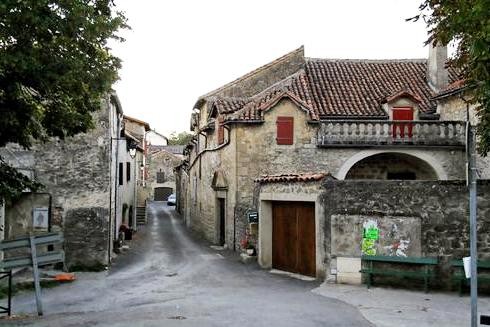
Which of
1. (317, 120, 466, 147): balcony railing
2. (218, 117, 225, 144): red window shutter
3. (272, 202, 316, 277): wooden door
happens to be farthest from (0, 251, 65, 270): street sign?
(218, 117, 225, 144): red window shutter

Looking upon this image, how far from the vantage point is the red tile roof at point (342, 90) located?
23.6 metres

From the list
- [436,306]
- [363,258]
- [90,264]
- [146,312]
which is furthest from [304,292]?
[90,264]

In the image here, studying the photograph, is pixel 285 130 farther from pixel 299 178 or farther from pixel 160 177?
pixel 160 177

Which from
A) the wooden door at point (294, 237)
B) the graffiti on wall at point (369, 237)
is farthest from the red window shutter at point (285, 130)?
the graffiti on wall at point (369, 237)

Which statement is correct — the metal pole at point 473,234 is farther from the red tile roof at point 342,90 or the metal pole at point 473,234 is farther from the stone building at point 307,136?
the red tile roof at point 342,90

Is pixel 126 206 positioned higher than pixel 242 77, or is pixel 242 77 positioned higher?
pixel 242 77

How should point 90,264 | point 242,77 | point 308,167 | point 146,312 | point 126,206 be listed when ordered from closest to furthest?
point 146,312 < point 90,264 < point 308,167 < point 242,77 < point 126,206

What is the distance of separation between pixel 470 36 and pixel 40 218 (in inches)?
571

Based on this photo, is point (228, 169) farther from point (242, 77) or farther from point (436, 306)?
point (436, 306)

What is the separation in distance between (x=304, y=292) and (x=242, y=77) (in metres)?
15.5

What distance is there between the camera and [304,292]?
13.6 metres

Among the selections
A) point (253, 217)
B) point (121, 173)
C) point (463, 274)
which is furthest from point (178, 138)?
point (463, 274)

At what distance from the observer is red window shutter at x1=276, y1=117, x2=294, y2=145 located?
74.7 feet

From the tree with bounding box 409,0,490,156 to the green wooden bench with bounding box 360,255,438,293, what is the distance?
321 centimetres
